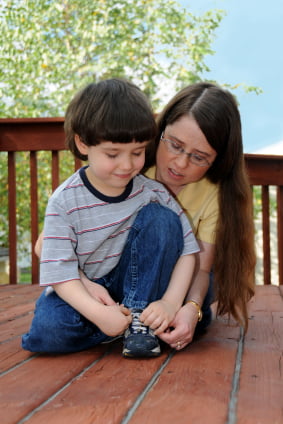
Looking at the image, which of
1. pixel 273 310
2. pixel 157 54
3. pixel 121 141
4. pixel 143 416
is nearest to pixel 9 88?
pixel 157 54

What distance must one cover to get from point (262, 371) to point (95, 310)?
0.45m

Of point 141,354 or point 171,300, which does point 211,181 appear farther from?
point 141,354

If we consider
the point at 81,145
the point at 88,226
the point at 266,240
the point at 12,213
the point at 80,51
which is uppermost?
the point at 80,51

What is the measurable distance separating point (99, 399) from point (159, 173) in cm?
93

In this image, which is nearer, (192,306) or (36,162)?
(192,306)

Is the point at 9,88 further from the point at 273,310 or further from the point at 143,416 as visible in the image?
the point at 143,416

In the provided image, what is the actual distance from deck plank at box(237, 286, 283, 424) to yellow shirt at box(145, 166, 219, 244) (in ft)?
1.20

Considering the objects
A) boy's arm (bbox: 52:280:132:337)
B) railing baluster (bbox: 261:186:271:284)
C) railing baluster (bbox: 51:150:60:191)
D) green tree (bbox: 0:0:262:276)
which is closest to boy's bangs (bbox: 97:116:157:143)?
boy's arm (bbox: 52:280:132:337)

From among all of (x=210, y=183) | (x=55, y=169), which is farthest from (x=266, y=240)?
(x=210, y=183)

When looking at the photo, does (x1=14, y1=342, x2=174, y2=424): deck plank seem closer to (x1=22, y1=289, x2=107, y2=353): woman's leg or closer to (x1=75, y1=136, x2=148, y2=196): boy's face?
(x1=22, y1=289, x2=107, y2=353): woman's leg

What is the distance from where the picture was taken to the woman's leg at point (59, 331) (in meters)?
1.61

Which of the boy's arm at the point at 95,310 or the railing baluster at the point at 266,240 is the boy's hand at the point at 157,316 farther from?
the railing baluster at the point at 266,240

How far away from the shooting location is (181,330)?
1584mm

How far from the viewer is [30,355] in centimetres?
163
